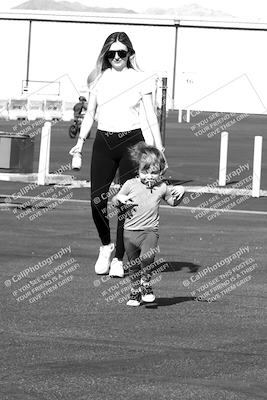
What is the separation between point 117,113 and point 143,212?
152 centimetres

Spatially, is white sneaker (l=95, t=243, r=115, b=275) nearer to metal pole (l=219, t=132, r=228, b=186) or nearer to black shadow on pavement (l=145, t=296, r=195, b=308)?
black shadow on pavement (l=145, t=296, r=195, b=308)

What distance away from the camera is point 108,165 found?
10898mm

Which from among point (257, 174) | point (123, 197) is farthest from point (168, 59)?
point (123, 197)

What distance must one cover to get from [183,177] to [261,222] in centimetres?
1013

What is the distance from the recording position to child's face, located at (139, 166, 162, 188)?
9430 millimetres

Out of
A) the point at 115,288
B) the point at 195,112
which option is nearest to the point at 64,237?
the point at 115,288

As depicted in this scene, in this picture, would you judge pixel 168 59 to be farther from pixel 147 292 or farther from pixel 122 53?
pixel 147 292

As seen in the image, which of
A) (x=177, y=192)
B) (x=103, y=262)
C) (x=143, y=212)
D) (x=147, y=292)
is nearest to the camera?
(x=147, y=292)

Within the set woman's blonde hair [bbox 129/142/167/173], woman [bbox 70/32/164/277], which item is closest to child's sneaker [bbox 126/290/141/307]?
woman's blonde hair [bbox 129/142/167/173]

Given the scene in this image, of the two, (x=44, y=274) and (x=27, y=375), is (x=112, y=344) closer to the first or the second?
(x=27, y=375)

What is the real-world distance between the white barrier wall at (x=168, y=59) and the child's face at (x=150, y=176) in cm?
Answer: 6506

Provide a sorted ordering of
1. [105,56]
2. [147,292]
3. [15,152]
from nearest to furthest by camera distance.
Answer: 1. [147,292]
2. [105,56]
3. [15,152]

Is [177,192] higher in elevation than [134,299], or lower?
higher

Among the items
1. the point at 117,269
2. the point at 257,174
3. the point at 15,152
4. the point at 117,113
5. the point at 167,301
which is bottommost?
the point at 167,301
